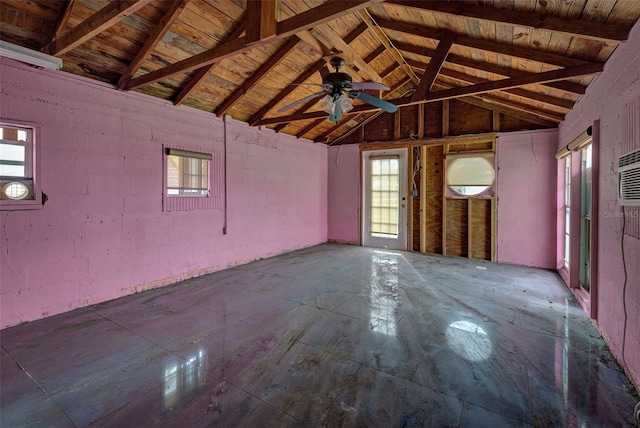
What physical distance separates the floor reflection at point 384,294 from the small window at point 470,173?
187cm

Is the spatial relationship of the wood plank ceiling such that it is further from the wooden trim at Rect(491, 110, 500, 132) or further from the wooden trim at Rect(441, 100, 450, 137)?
the wooden trim at Rect(441, 100, 450, 137)

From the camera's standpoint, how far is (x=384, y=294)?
366 cm

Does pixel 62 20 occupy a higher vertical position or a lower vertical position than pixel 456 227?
higher

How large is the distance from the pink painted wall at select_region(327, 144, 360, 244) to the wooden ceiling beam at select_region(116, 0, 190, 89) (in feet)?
15.3

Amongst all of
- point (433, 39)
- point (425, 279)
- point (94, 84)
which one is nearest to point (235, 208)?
point (94, 84)

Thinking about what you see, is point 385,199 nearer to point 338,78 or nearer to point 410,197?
point 410,197

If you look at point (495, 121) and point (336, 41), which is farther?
point (495, 121)

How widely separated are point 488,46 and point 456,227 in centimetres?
345

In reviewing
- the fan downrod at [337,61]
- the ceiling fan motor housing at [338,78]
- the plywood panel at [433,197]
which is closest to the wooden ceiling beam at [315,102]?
the fan downrod at [337,61]

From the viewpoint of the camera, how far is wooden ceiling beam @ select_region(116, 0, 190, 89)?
264 centimetres

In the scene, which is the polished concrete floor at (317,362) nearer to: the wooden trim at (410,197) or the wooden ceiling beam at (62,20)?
the wooden trim at (410,197)

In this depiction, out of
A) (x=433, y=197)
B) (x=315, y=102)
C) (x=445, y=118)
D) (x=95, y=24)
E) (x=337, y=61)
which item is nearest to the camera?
(x=95, y=24)

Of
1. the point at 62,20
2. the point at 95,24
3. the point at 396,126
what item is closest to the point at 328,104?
the point at 95,24

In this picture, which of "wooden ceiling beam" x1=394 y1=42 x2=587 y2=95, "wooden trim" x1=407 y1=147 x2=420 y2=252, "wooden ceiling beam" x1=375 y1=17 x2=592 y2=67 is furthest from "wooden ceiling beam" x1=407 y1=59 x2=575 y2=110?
"wooden trim" x1=407 y1=147 x2=420 y2=252
